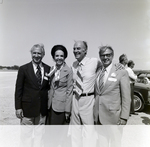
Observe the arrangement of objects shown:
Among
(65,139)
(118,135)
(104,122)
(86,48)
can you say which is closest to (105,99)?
(104,122)

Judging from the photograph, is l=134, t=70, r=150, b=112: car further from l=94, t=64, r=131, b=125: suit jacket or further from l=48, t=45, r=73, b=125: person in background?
l=48, t=45, r=73, b=125: person in background

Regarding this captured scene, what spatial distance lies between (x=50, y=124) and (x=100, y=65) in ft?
4.67

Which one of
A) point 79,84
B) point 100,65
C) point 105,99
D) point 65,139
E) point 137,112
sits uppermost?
point 100,65

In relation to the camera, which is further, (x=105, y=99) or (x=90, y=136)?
(x=90, y=136)

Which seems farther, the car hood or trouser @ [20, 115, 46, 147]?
the car hood

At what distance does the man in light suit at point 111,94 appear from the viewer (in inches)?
89.4

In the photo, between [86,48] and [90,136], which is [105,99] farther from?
[86,48]

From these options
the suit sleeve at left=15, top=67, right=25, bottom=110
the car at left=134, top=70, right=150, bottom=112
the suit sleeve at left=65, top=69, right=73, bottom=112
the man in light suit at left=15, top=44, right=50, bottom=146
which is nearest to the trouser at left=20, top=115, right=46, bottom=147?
the man in light suit at left=15, top=44, right=50, bottom=146

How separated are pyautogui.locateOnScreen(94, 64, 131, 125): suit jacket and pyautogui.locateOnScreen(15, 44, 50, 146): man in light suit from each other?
40.8 inches

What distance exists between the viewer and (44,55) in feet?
8.84

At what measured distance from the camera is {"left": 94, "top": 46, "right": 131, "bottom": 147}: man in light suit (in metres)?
2.27

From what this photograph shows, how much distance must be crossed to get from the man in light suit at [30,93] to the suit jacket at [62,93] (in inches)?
6.4

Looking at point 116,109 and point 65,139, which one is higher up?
point 116,109

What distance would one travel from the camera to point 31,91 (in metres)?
2.48
